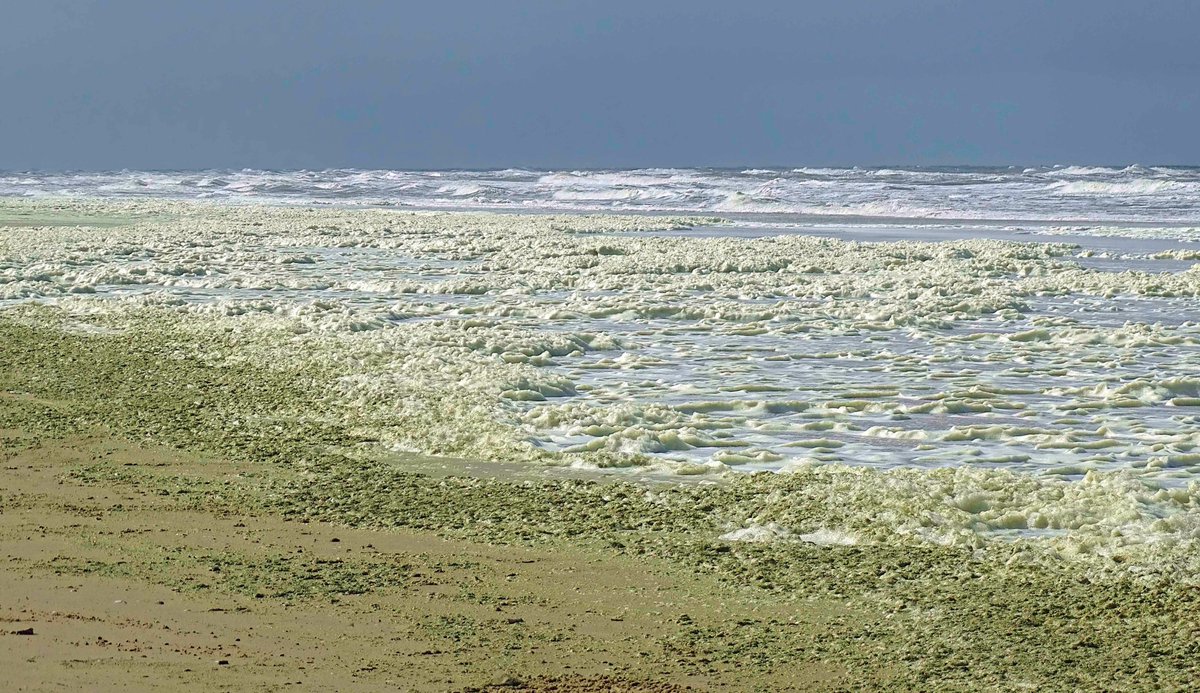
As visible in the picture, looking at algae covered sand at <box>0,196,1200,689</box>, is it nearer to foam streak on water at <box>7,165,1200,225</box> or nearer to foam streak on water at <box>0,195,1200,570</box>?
foam streak on water at <box>0,195,1200,570</box>

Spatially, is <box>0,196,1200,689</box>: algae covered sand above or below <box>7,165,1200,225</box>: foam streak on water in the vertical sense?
below

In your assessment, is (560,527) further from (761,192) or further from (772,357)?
(761,192)

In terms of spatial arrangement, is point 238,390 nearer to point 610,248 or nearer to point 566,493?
point 566,493

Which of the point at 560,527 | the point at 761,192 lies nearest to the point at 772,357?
the point at 560,527

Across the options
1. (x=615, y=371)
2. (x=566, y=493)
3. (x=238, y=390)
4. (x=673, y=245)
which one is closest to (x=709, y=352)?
(x=615, y=371)

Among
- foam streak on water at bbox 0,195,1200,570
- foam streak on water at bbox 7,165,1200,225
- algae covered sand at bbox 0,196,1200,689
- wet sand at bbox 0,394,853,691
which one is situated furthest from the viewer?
foam streak on water at bbox 7,165,1200,225

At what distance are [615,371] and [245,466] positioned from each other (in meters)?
4.99

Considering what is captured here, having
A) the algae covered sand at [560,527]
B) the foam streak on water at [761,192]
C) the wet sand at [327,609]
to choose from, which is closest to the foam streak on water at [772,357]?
the algae covered sand at [560,527]

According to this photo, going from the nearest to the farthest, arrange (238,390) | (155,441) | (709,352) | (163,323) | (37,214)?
(155,441), (238,390), (709,352), (163,323), (37,214)

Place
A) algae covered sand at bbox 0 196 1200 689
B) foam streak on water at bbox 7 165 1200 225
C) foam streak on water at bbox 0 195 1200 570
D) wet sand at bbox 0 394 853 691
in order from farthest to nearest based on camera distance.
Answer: foam streak on water at bbox 7 165 1200 225, foam streak on water at bbox 0 195 1200 570, algae covered sand at bbox 0 196 1200 689, wet sand at bbox 0 394 853 691

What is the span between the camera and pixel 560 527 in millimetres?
7445

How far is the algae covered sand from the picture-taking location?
5.45 meters

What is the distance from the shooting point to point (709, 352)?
46.9 feet

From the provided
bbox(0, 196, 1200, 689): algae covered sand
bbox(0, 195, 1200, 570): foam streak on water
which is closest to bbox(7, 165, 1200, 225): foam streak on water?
bbox(0, 195, 1200, 570): foam streak on water
